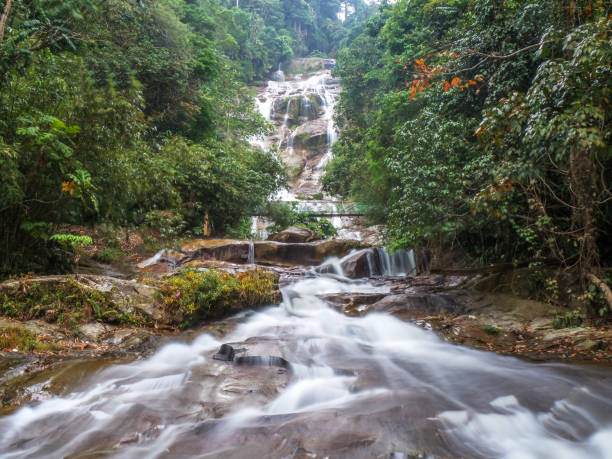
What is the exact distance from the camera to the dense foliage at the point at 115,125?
488 cm

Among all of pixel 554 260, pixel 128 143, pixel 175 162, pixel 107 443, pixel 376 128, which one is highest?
pixel 376 128

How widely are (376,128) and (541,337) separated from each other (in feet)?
37.6

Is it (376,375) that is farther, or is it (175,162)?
(175,162)

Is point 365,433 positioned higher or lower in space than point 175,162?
lower

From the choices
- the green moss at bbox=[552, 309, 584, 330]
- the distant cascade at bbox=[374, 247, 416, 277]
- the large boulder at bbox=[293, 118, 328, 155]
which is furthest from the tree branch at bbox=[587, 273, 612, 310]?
the large boulder at bbox=[293, 118, 328, 155]

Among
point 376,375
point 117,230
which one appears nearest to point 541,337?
point 376,375

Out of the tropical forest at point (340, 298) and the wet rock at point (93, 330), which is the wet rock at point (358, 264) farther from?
the wet rock at point (93, 330)

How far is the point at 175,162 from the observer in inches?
499

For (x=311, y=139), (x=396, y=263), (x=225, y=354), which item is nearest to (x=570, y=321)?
(x=225, y=354)

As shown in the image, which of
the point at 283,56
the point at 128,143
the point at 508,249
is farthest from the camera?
the point at 283,56

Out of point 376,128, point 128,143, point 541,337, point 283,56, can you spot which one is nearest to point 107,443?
point 128,143

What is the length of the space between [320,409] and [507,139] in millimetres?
5653

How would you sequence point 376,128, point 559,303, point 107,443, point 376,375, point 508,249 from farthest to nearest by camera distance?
point 376,128, point 508,249, point 559,303, point 376,375, point 107,443

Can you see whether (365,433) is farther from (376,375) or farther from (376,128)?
(376,128)
